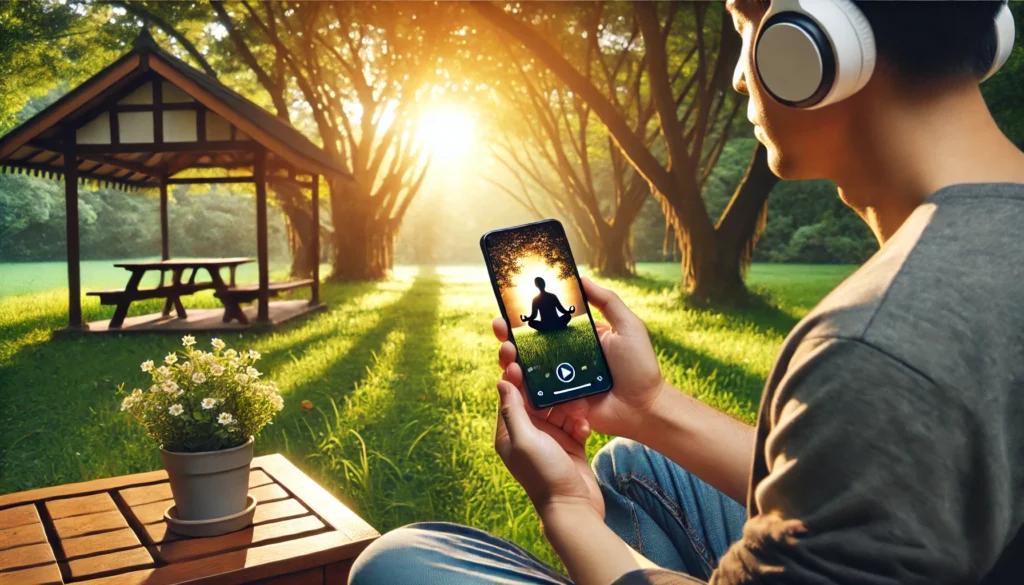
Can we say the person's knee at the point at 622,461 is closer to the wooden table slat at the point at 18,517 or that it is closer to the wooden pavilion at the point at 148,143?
the wooden table slat at the point at 18,517

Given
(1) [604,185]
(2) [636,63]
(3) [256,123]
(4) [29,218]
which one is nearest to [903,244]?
(4) [29,218]

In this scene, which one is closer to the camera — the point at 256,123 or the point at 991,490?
the point at 991,490

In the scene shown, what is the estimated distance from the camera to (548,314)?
1705mm

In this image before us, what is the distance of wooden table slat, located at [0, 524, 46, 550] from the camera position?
2051 mm

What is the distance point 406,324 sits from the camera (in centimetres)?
957

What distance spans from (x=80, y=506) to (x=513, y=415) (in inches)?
63.6

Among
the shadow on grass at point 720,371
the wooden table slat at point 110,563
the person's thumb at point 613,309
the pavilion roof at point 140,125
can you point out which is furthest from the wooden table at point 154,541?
the pavilion roof at point 140,125

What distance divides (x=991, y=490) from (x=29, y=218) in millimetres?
6635

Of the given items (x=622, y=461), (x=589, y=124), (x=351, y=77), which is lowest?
(x=622, y=461)

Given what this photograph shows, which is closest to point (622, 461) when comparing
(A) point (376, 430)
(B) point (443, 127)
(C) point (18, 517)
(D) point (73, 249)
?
(C) point (18, 517)

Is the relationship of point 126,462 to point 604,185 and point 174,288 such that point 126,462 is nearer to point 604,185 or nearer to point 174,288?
point 174,288

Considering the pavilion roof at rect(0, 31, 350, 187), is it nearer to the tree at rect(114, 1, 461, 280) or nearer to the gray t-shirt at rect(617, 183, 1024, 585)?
the tree at rect(114, 1, 461, 280)

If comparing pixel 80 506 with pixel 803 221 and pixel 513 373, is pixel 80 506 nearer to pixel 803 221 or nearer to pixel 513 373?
pixel 513 373

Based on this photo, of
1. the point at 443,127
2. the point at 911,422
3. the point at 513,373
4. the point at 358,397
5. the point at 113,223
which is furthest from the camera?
the point at 443,127
